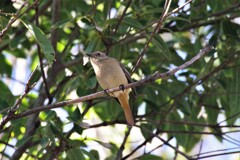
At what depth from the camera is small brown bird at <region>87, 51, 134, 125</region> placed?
5.48 metres

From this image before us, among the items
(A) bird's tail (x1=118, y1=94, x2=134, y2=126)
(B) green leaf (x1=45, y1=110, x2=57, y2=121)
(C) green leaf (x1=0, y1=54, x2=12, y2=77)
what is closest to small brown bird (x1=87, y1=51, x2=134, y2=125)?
(A) bird's tail (x1=118, y1=94, x2=134, y2=126)

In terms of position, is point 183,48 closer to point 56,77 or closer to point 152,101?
point 152,101

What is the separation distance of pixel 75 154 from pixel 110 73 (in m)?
1.37

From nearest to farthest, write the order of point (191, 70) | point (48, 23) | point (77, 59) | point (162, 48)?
point (162, 48) < point (77, 59) < point (191, 70) < point (48, 23)

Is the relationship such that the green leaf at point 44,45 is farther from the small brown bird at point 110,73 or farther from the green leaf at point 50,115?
the small brown bird at point 110,73

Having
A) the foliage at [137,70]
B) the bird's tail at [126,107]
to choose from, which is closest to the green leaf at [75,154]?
the foliage at [137,70]

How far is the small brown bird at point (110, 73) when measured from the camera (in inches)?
216

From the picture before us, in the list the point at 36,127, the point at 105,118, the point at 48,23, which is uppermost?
the point at 48,23

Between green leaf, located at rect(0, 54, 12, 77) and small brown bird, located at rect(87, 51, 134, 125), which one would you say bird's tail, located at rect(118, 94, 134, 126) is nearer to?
small brown bird, located at rect(87, 51, 134, 125)

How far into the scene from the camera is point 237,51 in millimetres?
5180

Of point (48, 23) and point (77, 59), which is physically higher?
point (48, 23)

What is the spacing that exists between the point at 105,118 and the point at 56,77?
96 centimetres

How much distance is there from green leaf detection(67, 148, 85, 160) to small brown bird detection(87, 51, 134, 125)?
109cm

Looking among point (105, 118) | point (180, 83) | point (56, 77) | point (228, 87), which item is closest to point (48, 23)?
point (56, 77)
